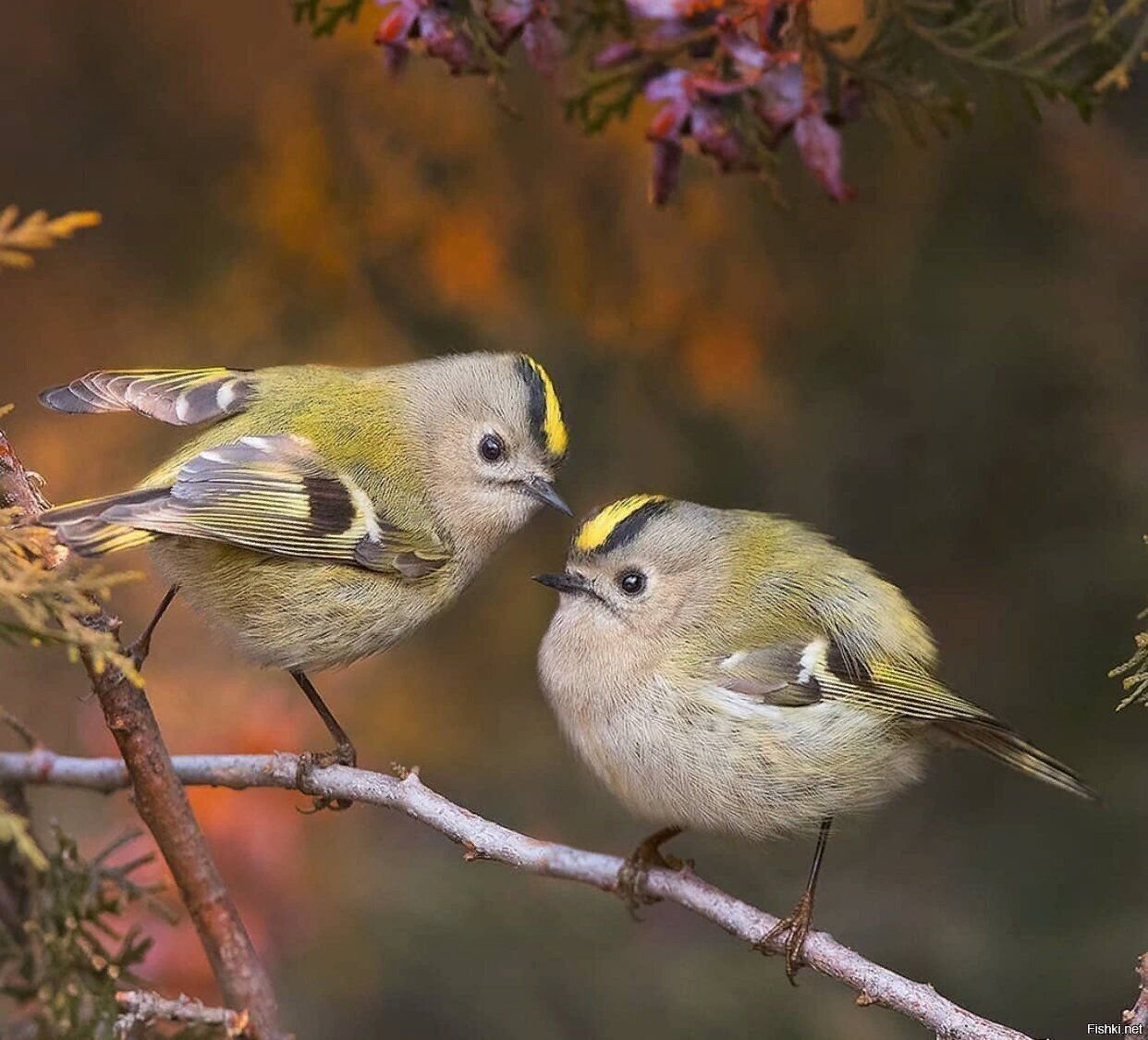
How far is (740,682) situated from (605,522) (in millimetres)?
289

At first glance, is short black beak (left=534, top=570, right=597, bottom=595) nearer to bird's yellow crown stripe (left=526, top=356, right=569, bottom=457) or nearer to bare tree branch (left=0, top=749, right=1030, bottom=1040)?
bird's yellow crown stripe (left=526, top=356, right=569, bottom=457)

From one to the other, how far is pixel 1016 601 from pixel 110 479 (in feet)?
5.29

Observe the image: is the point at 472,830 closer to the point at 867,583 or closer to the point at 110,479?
the point at 867,583

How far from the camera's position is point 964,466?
2.41m

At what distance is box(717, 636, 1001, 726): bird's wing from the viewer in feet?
5.57

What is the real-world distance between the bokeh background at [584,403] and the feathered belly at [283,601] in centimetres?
83

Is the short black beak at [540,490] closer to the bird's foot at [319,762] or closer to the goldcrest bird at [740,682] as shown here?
the goldcrest bird at [740,682]

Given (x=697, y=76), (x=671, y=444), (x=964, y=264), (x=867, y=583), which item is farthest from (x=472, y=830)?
(x=964, y=264)

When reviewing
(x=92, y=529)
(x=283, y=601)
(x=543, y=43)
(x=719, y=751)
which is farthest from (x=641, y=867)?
(x=543, y=43)

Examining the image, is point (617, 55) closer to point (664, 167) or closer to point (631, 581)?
point (664, 167)

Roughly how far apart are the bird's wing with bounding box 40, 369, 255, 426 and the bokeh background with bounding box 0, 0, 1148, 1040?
776 mm

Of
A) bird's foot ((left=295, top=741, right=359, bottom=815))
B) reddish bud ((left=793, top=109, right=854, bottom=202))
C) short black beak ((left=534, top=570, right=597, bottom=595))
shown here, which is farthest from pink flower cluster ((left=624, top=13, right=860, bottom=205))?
bird's foot ((left=295, top=741, right=359, bottom=815))

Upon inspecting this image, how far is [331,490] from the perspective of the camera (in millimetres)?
1789

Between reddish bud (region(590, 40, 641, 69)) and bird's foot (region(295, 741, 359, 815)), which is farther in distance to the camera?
bird's foot (region(295, 741, 359, 815))
